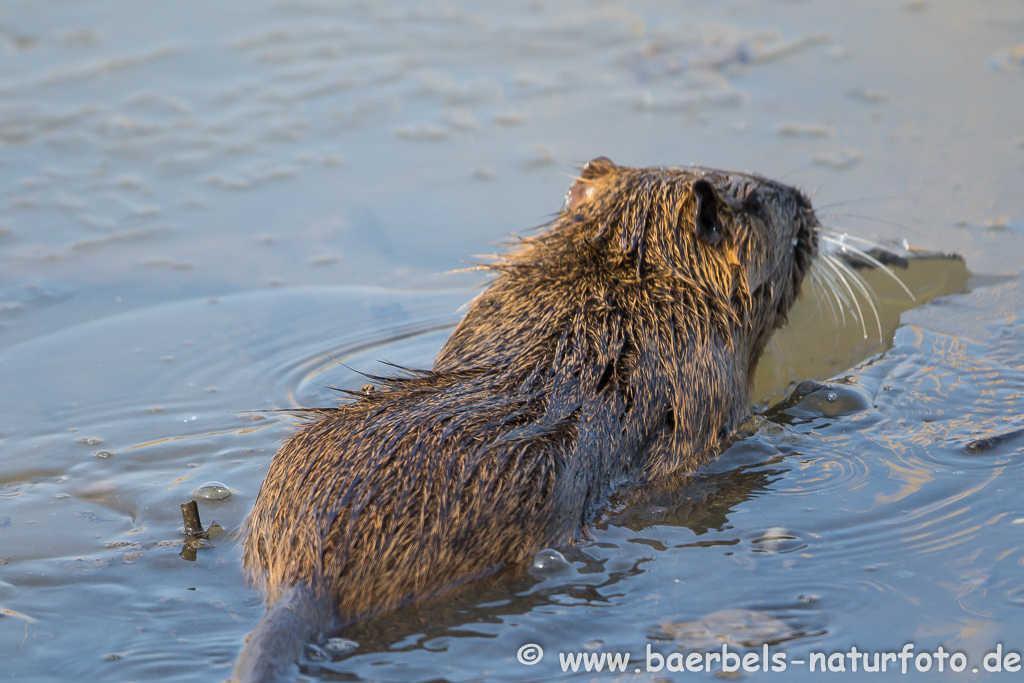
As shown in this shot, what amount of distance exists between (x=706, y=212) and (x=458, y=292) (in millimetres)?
1541

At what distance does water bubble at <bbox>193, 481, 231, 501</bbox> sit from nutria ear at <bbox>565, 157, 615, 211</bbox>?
1495 mm

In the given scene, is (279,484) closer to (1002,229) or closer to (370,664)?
(370,664)

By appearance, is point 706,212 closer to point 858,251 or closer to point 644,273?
point 644,273

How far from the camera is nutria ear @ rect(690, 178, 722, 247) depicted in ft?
11.4

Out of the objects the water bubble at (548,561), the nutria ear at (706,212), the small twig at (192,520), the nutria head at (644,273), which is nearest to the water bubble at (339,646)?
the water bubble at (548,561)

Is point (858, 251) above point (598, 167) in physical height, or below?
below

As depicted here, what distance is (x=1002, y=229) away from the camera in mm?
4957

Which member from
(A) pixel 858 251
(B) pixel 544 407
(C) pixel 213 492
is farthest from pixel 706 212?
(C) pixel 213 492

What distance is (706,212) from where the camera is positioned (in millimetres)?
3604

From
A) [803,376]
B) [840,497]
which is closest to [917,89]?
[803,376]

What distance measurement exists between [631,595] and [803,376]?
64.5 inches

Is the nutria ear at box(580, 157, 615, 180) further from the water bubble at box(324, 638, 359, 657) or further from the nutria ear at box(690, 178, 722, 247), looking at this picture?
the water bubble at box(324, 638, 359, 657)

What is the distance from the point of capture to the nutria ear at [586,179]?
387 cm

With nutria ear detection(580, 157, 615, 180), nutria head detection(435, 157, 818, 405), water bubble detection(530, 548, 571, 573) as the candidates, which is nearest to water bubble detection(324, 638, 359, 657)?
water bubble detection(530, 548, 571, 573)
